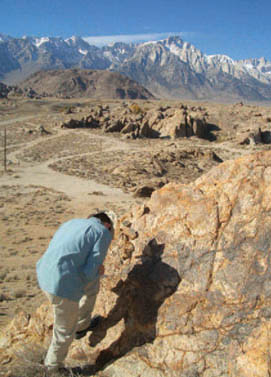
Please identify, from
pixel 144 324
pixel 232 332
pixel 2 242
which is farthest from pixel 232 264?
pixel 2 242

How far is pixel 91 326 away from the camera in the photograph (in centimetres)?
396

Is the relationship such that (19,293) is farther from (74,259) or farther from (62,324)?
(74,259)

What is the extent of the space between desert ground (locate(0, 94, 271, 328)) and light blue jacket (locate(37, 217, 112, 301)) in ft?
12.7

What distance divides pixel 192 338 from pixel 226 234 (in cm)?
127

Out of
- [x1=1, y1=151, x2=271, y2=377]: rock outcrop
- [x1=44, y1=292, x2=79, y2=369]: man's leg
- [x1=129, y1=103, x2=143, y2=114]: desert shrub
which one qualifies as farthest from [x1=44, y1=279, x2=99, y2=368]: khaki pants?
[x1=129, y1=103, x2=143, y2=114]: desert shrub

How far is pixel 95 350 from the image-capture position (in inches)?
148

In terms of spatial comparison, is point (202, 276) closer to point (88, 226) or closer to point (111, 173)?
point (88, 226)

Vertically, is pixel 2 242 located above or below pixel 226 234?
below

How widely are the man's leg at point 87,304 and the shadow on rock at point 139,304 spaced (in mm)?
199

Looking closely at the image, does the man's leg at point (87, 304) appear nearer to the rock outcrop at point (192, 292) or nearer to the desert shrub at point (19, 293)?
→ the rock outcrop at point (192, 292)

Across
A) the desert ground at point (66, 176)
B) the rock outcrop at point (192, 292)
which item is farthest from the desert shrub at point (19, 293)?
the rock outcrop at point (192, 292)

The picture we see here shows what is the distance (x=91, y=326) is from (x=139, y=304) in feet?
2.19

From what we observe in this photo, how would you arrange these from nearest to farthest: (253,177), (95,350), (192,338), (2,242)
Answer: (192,338)
(95,350)
(253,177)
(2,242)

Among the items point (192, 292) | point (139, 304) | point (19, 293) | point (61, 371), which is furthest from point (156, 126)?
point (61, 371)
